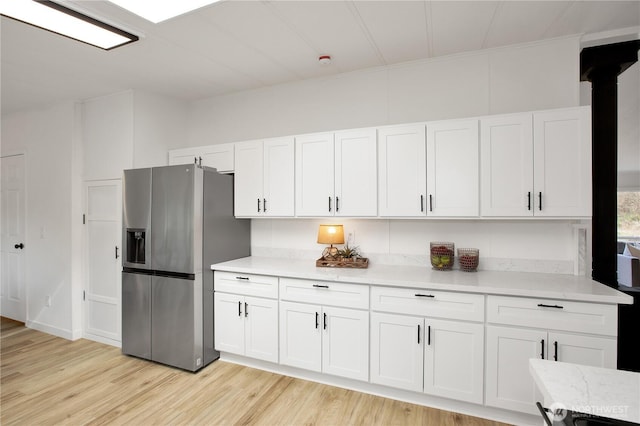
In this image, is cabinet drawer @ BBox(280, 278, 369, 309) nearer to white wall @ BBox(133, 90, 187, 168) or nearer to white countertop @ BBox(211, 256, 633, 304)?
white countertop @ BBox(211, 256, 633, 304)

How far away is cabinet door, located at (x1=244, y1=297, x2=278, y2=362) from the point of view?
2863mm

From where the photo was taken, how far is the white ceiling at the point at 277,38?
2.21m

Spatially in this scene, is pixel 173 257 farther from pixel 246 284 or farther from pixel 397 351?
pixel 397 351

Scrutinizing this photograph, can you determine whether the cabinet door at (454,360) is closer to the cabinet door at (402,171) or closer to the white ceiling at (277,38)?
the cabinet door at (402,171)

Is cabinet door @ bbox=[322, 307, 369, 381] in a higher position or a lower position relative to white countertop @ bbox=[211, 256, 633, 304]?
lower

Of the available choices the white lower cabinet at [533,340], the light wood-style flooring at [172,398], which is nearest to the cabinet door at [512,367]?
the white lower cabinet at [533,340]

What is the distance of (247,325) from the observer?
298cm

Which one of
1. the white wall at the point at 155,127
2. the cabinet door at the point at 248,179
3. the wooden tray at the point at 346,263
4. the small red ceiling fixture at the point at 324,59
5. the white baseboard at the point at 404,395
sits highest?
the small red ceiling fixture at the point at 324,59

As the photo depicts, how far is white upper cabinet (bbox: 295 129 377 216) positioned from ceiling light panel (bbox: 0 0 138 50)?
158 cm

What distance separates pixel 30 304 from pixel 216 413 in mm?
3498

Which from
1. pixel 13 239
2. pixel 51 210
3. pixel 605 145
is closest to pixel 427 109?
pixel 605 145

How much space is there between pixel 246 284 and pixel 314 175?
3.88 feet

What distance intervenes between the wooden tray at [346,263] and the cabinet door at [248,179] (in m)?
0.83

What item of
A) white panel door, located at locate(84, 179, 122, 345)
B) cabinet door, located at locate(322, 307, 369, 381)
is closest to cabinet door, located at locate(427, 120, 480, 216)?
cabinet door, located at locate(322, 307, 369, 381)
